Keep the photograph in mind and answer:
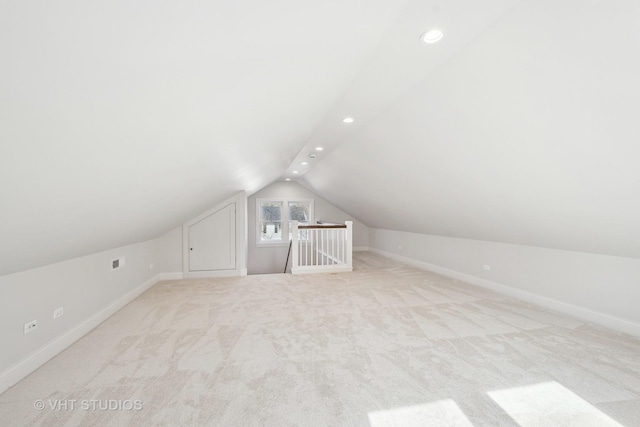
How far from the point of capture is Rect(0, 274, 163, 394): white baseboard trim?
6.49ft

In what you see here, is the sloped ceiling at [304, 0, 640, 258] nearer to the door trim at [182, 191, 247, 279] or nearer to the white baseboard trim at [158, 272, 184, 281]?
the door trim at [182, 191, 247, 279]

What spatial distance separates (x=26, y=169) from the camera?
1076mm

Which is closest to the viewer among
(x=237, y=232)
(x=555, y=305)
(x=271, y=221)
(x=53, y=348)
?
(x=53, y=348)

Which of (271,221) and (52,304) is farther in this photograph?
(271,221)

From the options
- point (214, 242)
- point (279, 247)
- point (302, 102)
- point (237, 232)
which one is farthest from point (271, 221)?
point (302, 102)

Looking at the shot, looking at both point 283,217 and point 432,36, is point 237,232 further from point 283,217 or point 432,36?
point 432,36

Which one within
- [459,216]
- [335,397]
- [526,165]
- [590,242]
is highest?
[526,165]

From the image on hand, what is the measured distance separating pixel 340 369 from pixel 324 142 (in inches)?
120

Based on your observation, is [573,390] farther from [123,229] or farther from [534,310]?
[123,229]

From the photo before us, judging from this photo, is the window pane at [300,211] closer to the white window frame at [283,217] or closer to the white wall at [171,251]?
the white window frame at [283,217]

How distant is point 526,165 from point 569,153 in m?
0.36

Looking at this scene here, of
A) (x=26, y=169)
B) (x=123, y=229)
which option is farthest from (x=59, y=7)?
(x=123, y=229)

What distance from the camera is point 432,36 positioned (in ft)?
5.56

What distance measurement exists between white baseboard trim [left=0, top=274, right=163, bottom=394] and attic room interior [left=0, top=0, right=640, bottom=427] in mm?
21
